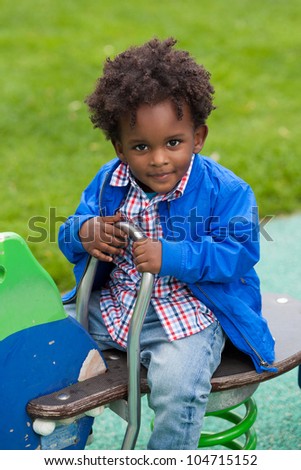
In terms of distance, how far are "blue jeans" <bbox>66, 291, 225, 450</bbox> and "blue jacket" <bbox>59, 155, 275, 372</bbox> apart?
0.12 metres

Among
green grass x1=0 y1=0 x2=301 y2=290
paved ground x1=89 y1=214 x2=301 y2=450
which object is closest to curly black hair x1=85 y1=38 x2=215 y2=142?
paved ground x1=89 y1=214 x2=301 y2=450

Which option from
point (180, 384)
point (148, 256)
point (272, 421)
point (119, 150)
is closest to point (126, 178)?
point (119, 150)

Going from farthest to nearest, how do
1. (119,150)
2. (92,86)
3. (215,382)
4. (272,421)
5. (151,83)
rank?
(92,86), (272,421), (119,150), (215,382), (151,83)

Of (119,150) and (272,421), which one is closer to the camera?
(119,150)

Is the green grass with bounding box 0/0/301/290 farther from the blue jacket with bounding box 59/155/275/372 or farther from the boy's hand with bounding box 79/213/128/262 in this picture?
the blue jacket with bounding box 59/155/275/372

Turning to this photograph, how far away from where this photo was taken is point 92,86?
23.5 ft

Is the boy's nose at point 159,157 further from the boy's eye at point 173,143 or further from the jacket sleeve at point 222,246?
the jacket sleeve at point 222,246

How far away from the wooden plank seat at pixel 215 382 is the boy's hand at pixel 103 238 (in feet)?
1.19

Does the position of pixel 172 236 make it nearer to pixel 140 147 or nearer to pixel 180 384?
pixel 140 147

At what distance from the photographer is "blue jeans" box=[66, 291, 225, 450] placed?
2510mm

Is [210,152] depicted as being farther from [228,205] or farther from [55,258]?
[228,205]

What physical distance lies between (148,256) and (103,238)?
0.76 feet

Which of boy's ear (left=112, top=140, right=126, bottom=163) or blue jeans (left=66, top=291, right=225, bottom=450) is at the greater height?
boy's ear (left=112, top=140, right=126, bottom=163)

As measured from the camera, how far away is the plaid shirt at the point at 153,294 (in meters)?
2.64
